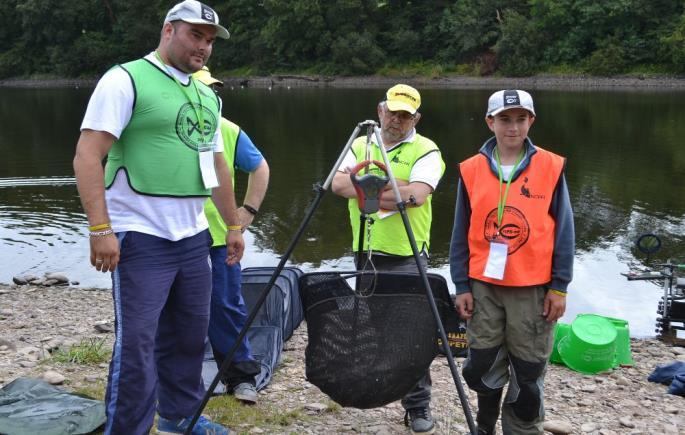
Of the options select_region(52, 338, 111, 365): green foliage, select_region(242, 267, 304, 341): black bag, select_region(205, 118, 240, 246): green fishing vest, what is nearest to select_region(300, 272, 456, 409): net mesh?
select_region(205, 118, 240, 246): green fishing vest

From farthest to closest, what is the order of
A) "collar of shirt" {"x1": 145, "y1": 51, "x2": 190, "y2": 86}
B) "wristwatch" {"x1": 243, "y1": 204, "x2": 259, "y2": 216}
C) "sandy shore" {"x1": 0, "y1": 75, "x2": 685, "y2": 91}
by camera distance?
"sandy shore" {"x1": 0, "y1": 75, "x2": 685, "y2": 91} < "wristwatch" {"x1": 243, "y1": 204, "x2": 259, "y2": 216} < "collar of shirt" {"x1": 145, "y1": 51, "x2": 190, "y2": 86}

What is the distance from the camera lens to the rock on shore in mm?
4668

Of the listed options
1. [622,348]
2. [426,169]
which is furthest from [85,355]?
[622,348]

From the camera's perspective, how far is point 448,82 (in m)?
58.2

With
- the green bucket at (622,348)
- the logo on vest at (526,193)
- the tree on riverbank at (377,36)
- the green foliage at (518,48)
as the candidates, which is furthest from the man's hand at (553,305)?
the green foliage at (518,48)

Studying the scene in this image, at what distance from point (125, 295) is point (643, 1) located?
56665 millimetres

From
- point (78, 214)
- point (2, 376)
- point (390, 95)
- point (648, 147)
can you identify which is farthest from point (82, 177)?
point (648, 147)

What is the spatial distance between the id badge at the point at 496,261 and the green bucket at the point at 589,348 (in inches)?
119

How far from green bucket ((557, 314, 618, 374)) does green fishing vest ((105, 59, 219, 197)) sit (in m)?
4.19

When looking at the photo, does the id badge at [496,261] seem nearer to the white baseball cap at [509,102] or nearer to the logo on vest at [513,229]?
the logo on vest at [513,229]

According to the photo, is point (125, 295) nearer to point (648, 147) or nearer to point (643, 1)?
point (648, 147)

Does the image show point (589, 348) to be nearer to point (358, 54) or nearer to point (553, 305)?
point (553, 305)

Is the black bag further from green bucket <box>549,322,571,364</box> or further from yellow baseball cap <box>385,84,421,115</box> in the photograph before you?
green bucket <box>549,322,571,364</box>

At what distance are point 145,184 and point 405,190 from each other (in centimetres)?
161
